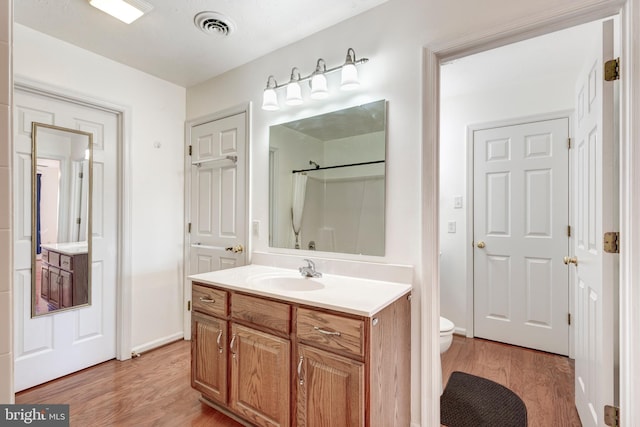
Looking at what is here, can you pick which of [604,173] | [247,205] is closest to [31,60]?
[247,205]

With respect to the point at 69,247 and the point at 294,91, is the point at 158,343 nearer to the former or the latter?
the point at 69,247

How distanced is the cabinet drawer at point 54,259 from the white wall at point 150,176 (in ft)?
1.56

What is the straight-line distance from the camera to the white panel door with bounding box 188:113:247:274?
8.05ft

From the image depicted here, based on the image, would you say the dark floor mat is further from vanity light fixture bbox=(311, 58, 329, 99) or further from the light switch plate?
vanity light fixture bbox=(311, 58, 329, 99)

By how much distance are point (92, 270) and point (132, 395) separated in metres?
0.98

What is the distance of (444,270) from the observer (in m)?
3.07

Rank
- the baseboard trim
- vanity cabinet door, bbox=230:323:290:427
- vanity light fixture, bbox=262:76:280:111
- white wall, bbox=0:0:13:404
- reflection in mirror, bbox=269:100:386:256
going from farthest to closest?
the baseboard trim → vanity light fixture, bbox=262:76:280:111 → reflection in mirror, bbox=269:100:386:256 → vanity cabinet door, bbox=230:323:290:427 → white wall, bbox=0:0:13:404

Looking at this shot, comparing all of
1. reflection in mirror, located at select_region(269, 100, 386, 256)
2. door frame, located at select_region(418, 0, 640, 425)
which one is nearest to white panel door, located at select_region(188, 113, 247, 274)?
reflection in mirror, located at select_region(269, 100, 386, 256)

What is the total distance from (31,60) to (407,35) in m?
2.37

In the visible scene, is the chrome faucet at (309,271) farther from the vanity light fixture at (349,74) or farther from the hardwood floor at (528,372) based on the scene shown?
the hardwood floor at (528,372)

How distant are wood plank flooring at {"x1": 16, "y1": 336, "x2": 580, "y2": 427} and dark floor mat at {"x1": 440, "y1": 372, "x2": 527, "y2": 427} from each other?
0.22 ft

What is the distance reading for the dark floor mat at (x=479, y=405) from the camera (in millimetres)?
1760

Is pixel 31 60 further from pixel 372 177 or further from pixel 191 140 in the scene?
pixel 372 177

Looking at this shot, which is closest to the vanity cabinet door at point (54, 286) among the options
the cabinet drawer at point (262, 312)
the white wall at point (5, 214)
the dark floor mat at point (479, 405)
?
the cabinet drawer at point (262, 312)
